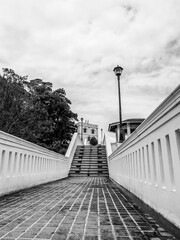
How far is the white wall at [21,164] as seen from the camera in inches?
195

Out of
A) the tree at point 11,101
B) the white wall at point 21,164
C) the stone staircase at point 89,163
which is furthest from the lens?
the stone staircase at point 89,163

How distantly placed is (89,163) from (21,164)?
928cm

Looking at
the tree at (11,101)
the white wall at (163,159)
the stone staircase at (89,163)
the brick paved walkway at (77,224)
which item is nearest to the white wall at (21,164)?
the brick paved walkway at (77,224)

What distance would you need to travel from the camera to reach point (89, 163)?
14797 mm

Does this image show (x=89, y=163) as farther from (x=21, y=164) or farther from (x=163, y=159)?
(x=163, y=159)

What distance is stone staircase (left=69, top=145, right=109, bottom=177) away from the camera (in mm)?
13464

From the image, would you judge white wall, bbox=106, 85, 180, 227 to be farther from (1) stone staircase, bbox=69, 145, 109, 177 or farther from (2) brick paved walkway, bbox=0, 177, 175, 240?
(1) stone staircase, bbox=69, 145, 109, 177

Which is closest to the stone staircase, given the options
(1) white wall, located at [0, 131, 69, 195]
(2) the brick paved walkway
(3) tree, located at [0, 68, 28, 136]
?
(1) white wall, located at [0, 131, 69, 195]

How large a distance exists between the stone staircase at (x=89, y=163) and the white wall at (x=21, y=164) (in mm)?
4487

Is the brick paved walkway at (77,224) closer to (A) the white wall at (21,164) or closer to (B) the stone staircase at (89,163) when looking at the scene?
(A) the white wall at (21,164)

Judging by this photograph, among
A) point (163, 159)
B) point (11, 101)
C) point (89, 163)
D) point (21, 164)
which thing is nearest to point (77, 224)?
point (163, 159)

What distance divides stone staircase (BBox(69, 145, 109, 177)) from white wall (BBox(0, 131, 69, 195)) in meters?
4.49

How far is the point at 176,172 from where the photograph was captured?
7.11 ft


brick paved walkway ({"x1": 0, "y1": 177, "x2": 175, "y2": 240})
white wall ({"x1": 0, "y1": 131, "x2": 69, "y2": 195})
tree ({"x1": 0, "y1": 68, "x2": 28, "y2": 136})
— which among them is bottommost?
brick paved walkway ({"x1": 0, "y1": 177, "x2": 175, "y2": 240})
